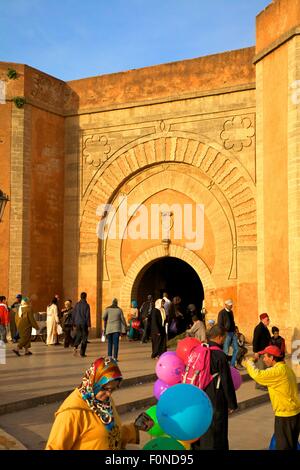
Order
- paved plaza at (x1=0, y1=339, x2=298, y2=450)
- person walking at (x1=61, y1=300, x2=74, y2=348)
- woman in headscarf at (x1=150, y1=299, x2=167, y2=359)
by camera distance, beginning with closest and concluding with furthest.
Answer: paved plaza at (x1=0, y1=339, x2=298, y2=450) → woman in headscarf at (x1=150, y1=299, x2=167, y2=359) → person walking at (x1=61, y1=300, x2=74, y2=348)

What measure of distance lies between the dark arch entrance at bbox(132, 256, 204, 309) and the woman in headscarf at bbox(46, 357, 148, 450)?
41.5 ft

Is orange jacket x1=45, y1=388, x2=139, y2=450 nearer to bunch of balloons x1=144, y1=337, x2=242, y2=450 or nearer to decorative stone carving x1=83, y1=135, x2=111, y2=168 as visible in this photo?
bunch of balloons x1=144, y1=337, x2=242, y2=450

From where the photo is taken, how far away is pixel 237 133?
14641 mm

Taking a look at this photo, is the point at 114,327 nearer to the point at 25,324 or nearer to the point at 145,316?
the point at 25,324

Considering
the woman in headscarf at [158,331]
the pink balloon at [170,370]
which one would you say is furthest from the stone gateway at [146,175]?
the pink balloon at [170,370]

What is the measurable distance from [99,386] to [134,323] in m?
12.3

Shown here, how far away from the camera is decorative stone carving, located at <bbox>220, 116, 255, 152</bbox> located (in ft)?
47.5

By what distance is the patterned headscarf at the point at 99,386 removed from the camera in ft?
10.6

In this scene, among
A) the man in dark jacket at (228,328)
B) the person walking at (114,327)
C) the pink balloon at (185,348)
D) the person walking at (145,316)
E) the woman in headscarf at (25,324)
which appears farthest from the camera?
the person walking at (145,316)

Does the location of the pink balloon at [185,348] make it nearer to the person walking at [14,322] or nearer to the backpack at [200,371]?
the backpack at [200,371]

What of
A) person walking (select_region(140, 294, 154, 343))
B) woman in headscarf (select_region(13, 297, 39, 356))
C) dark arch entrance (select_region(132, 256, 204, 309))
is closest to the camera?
woman in headscarf (select_region(13, 297, 39, 356))

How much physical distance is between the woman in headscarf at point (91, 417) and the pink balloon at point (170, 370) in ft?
6.15

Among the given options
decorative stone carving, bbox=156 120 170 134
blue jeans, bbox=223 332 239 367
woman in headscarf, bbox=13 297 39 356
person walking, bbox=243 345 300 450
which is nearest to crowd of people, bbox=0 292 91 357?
woman in headscarf, bbox=13 297 39 356

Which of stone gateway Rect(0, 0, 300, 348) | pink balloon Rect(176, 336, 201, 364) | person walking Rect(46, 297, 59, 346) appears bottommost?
person walking Rect(46, 297, 59, 346)
